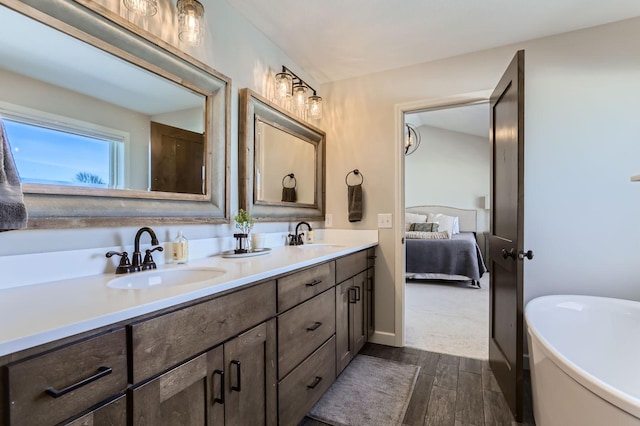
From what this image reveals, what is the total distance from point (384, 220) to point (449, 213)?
15.5 feet

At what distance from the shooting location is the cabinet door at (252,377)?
1101 millimetres

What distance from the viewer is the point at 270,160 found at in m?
2.26

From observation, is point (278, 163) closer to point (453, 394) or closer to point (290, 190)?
point (290, 190)

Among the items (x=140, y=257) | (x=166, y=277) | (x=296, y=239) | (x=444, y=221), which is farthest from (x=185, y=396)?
(x=444, y=221)

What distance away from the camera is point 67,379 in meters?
0.66

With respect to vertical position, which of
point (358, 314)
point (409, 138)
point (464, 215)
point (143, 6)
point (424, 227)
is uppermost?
point (143, 6)

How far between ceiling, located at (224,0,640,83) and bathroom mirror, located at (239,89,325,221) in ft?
1.69

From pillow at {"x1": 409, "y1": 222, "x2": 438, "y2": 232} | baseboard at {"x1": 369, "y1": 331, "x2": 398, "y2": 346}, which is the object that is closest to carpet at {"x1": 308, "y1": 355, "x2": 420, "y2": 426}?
baseboard at {"x1": 369, "y1": 331, "x2": 398, "y2": 346}

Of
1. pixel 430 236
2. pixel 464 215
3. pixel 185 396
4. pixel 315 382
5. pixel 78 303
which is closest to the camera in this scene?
pixel 78 303

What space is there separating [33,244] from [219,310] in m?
0.67

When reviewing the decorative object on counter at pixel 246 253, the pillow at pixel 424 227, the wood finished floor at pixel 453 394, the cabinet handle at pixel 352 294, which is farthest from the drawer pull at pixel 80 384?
the pillow at pixel 424 227

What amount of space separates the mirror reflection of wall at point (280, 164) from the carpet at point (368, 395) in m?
1.33

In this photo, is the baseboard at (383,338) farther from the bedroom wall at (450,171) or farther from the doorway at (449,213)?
the bedroom wall at (450,171)

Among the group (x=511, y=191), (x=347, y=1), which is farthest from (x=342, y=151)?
(x=511, y=191)
